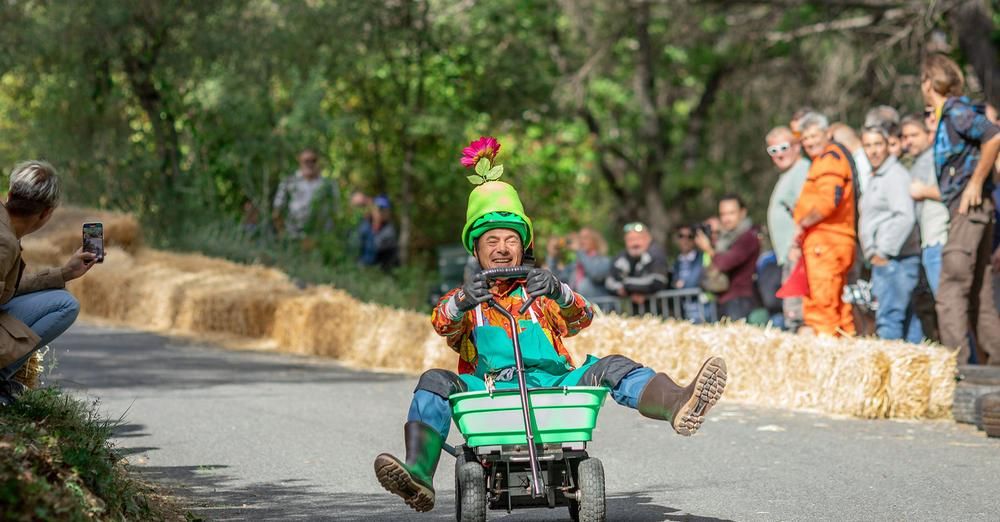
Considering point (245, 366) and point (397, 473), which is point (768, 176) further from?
point (397, 473)

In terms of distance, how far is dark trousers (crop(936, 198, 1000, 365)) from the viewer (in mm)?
10906

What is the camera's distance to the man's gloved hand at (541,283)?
6211mm

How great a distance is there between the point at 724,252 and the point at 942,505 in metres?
6.90

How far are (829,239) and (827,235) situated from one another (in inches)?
1.4

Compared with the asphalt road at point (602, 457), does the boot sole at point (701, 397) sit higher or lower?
higher

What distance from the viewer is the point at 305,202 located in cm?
2106

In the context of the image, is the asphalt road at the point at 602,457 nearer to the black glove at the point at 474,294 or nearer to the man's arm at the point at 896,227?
the black glove at the point at 474,294

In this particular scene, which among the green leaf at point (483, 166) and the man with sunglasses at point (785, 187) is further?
the man with sunglasses at point (785, 187)

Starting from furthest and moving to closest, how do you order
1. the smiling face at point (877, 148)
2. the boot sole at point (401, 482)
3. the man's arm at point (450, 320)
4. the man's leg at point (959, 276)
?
the smiling face at point (877, 148), the man's leg at point (959, 276), the man's arm at point (450, 320), the boot sole at point (401, 482)

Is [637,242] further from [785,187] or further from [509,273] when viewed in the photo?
[509,273]

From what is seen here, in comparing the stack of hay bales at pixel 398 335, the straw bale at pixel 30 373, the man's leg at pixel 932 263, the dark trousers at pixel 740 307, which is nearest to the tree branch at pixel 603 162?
the stack of hay bales at pixel 398 335

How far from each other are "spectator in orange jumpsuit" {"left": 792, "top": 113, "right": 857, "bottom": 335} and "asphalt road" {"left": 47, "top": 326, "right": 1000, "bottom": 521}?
99 centimetres

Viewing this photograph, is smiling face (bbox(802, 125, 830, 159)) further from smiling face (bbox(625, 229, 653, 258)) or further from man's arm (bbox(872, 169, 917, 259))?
smiling face (bbox(625, 229, 653, 258))

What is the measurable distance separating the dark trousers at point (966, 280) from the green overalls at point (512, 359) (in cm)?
510
